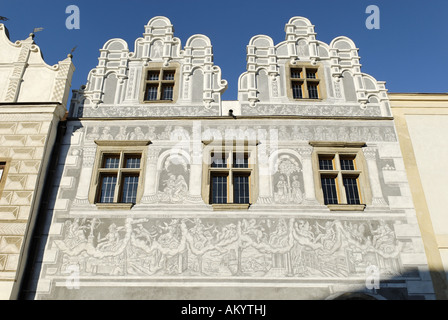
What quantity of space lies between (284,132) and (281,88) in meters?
1.57

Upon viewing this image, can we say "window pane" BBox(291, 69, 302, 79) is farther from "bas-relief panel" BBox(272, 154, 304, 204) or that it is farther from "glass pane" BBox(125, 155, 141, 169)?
"glass pane" BBox(125, 155, 141, 169)

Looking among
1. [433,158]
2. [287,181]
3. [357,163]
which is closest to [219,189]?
[287,181]

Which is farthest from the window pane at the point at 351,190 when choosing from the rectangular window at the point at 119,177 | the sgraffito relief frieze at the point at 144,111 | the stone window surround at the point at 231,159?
the rectangular window at the point at 119,177

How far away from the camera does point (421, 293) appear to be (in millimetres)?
8266

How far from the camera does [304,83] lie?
36.8ft

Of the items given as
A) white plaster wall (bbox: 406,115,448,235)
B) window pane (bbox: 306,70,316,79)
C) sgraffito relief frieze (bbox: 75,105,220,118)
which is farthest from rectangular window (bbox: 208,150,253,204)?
white plaster wall (bbox: 406,115,448,235)

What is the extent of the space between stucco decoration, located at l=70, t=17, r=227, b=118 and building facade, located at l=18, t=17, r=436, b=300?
1.6 inches

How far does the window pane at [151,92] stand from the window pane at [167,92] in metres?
0.24

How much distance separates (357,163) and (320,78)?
2960 millimetres

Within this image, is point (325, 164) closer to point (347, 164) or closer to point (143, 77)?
point (347, 164)

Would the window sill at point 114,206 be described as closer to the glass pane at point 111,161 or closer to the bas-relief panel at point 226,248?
the bas-relief panel at point 226,248

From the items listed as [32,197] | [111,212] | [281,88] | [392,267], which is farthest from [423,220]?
[32,197]
